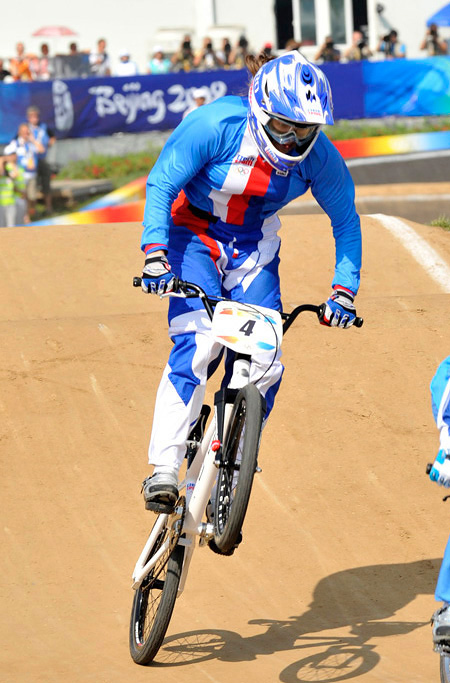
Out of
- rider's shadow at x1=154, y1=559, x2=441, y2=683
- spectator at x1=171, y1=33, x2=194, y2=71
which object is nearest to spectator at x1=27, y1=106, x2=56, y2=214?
spectator at x1=171, y1=33, x2=194, y2=71

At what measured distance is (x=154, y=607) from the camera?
5.88 meters

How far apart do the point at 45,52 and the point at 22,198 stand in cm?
501

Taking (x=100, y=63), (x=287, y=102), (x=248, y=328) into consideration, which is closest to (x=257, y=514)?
(x=248, y=328)

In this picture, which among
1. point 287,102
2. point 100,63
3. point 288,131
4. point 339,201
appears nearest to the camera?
point 287,102

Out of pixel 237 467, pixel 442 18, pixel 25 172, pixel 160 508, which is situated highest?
pixel 237 467

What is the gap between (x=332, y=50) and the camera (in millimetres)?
23484

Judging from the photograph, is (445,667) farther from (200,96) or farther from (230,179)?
(200,96)

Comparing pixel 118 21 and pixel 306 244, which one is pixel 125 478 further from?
pixel 118 21

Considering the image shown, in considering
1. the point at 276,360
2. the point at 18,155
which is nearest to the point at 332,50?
the point at 18,155

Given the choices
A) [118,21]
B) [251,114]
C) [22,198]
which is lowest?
[22,198]

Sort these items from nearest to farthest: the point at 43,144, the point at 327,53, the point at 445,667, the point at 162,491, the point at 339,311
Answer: the point at 445,667, the point at 162,491, the point at 339,311, the point at 43,144, the point at 327,53

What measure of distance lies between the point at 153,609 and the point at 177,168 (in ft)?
8.28

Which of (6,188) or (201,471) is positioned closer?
(201,471)

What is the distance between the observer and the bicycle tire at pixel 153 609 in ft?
18.1
